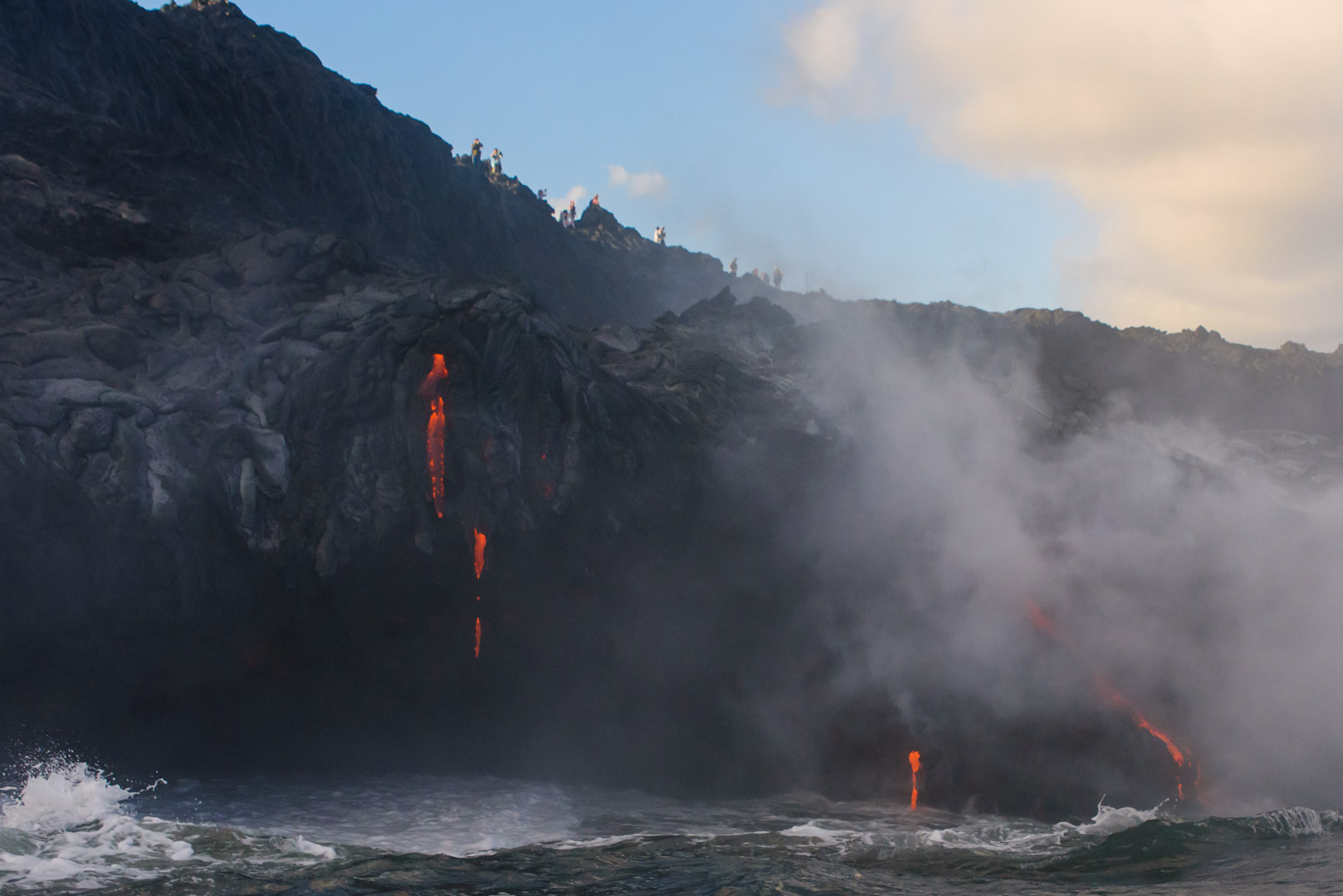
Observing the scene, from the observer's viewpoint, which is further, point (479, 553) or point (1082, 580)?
point (1082, 580)

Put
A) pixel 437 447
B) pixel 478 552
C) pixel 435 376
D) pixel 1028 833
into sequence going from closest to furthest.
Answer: pixel 1028 833 → pixel 437 447 → pixel 435 376 → pixel 478 552

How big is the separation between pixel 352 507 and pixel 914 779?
642 inches

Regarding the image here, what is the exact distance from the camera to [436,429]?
82.7 feet

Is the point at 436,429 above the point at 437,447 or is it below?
above

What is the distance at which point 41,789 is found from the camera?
844 inches

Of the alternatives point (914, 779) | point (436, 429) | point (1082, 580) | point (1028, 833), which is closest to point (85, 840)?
point (436, 429)

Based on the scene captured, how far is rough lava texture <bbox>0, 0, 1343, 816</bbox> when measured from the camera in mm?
22625

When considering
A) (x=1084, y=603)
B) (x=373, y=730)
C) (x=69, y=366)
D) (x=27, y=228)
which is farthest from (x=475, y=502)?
(x=1084, y=603)

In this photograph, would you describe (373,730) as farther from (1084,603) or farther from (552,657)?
(1084,603)

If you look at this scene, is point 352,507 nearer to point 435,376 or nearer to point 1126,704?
point 435,376

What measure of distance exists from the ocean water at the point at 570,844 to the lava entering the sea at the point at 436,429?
733 cm

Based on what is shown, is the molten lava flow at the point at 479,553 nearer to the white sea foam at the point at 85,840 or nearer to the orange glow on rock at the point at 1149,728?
the white sea foam at the point at 85,840

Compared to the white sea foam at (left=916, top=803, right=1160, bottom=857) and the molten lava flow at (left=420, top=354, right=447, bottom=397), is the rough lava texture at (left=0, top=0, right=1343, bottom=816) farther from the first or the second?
the white sea foam at (left=916, top=803, right=1160, bottom=857)

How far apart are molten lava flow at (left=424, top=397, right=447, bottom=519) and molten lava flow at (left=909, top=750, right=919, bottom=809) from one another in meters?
14.2
